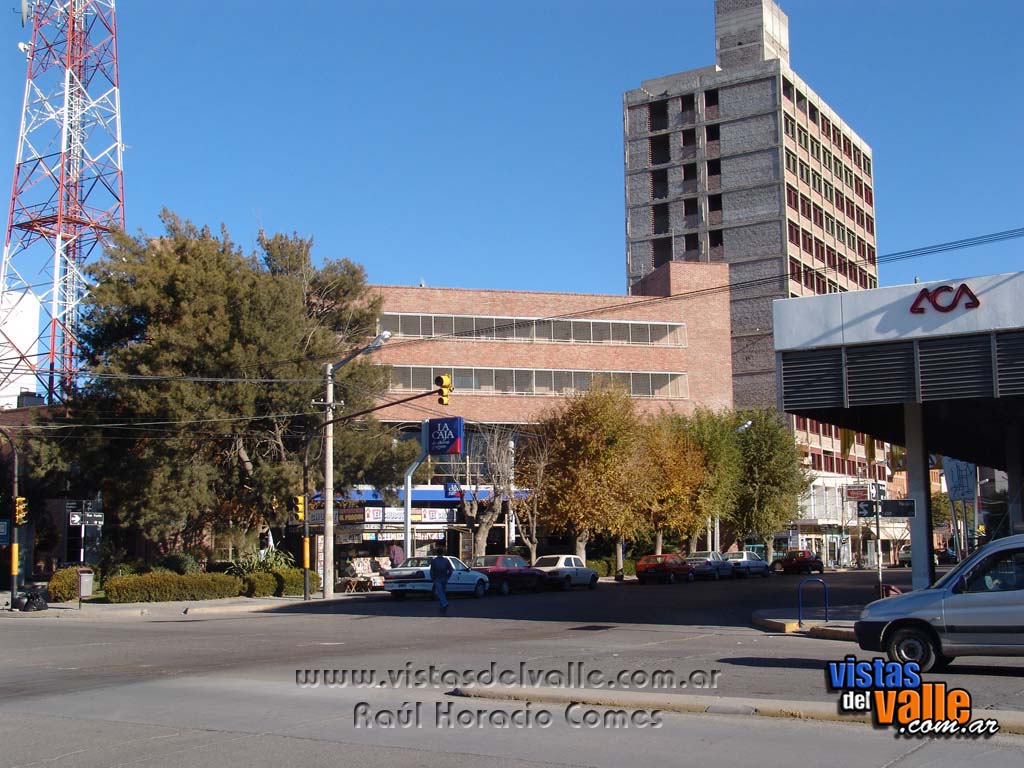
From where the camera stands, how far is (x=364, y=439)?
44.7 m

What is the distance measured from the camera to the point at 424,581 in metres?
35.3

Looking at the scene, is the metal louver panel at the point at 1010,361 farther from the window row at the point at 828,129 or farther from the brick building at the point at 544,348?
the window row at the point at 828,129

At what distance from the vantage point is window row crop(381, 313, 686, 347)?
63.8 m

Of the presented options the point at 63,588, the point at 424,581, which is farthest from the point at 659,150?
the point at 63,588

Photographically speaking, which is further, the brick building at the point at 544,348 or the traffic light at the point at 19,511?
the brick building at the point at 544,348

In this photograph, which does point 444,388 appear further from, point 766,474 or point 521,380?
point 766,474

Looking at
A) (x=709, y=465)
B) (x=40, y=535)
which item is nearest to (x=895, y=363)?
(x=709, y=465)

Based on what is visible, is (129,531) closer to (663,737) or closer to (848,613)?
(848,613)

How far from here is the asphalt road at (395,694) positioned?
884 cm

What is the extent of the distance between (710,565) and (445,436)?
17084 mm

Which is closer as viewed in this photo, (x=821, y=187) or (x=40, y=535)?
(x=40, y=535)

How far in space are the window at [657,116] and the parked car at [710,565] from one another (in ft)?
165

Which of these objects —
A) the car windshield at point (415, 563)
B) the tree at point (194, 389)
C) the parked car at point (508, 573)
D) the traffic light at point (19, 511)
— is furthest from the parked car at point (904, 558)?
the traffic light at point (19, 511)

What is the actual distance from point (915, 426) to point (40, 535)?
136 feet
